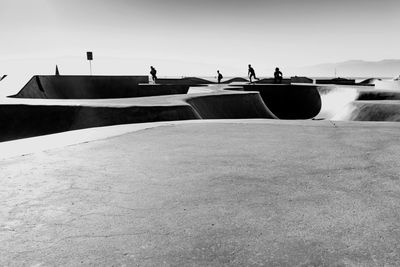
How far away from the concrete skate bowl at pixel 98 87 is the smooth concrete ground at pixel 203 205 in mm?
21381

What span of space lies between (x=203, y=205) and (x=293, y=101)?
22.5 m

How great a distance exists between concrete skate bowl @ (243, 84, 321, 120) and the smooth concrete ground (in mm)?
18932

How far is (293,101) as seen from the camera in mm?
23906

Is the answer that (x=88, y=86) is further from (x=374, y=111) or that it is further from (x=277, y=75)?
(x=374, y=111)

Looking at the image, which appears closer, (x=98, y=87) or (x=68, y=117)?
(x=68, y=117)

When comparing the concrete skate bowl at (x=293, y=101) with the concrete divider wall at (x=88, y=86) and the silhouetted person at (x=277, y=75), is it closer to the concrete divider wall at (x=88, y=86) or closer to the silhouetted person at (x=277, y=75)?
the silhouetted person at (x=277, y=75)

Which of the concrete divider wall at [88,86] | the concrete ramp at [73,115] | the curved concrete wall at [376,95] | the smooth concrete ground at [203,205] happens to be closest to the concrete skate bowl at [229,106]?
the concrete ramp at [73,115]

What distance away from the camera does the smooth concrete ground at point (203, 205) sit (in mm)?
2129

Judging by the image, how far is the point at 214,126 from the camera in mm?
7117

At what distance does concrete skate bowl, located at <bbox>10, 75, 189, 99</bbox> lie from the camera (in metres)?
26.0

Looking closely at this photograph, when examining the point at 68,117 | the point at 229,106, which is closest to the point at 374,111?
the point at 229,106

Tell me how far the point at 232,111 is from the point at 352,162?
457 inches

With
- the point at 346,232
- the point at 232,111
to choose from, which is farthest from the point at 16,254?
the point at 232,111

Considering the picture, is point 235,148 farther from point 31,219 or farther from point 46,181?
point 31,219
